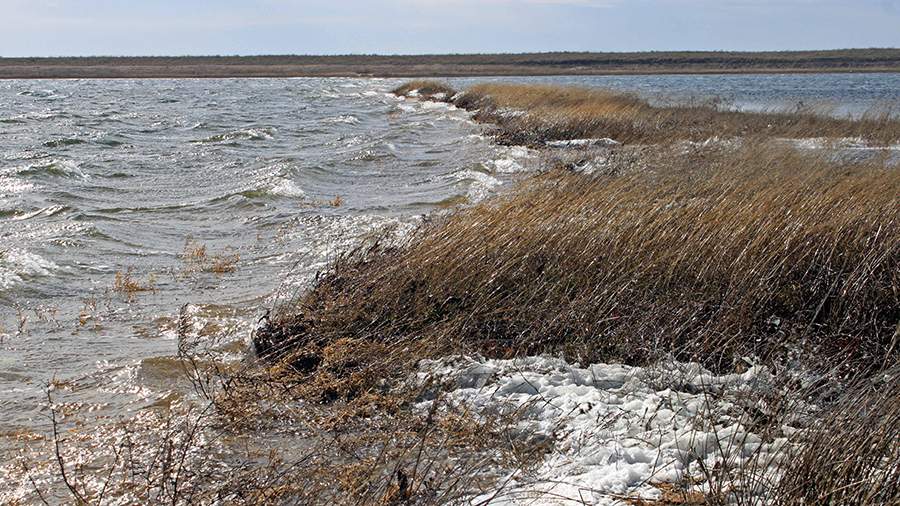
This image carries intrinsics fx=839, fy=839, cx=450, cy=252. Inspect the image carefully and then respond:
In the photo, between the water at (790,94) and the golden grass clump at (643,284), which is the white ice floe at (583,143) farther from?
the golden grass clump at (643,284)

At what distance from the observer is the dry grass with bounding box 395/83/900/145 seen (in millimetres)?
19930

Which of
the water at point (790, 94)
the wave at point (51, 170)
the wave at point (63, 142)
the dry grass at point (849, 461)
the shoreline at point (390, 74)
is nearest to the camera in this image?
the dry grass at point (849, 461)

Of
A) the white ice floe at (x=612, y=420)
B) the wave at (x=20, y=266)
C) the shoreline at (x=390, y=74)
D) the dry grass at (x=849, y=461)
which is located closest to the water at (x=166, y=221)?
the wave at (x=20, y=266)

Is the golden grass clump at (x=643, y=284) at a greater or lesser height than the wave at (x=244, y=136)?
greater

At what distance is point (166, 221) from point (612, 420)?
10.3m

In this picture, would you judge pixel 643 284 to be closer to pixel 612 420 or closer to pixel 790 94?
pixel 612 420

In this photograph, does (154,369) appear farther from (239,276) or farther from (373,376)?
(239,276)

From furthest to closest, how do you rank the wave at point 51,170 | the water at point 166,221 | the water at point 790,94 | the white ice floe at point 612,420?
the water at point 790,94 < the wave at point 51,170 < the water at point 166,221 < the white ice floe at point 612,420

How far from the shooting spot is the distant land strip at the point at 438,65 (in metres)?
94.3

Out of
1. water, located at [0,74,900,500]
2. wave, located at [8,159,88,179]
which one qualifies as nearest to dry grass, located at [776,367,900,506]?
water, located at [0,74,900,500]

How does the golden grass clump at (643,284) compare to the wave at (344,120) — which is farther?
the wave at (344,120)

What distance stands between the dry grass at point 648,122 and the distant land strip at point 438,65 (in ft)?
205

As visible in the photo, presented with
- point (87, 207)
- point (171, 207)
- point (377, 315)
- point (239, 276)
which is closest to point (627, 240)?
point (377, 315)

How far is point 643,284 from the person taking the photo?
23.1ft
